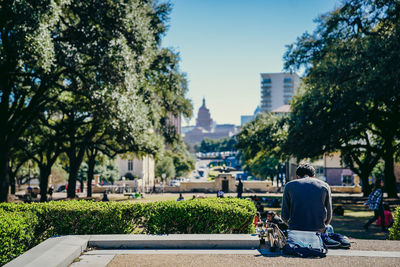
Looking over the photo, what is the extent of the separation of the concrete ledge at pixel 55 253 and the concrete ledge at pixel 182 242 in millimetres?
455

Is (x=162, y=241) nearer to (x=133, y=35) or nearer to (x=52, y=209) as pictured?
(x=52, y=209)

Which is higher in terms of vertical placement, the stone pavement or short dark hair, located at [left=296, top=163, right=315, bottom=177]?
short dark hair, located at [left=296, top=163, right=315, bottom=177]

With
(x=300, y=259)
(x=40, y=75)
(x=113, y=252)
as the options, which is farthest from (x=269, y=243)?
(x=40, y=75)

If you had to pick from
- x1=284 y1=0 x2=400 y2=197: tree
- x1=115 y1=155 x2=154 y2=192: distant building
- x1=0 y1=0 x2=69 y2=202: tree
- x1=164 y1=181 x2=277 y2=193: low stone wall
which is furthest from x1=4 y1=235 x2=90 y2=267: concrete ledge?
x1=115 y1=155 x2=154 y2=192: distant building

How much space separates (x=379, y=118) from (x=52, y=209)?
2366 centimetres

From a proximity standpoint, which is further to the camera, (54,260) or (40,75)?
(40,75)

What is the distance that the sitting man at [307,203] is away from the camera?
5910mm

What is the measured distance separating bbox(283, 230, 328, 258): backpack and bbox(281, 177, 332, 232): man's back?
15cm

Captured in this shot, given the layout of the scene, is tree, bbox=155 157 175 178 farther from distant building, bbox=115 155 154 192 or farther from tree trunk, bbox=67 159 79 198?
tree trunk, bbox=67 159 79 198

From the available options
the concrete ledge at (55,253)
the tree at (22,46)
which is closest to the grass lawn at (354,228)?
the concrete ledge at (55,253)

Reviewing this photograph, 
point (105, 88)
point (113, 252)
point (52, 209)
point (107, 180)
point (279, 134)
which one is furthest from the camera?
point (107, 180)

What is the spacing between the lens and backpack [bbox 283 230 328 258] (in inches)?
244

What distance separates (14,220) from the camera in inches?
287

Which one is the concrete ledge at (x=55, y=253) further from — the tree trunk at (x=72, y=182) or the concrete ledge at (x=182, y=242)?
the tree trunk at (x=72, y=182)
